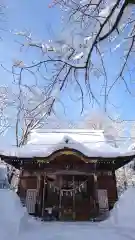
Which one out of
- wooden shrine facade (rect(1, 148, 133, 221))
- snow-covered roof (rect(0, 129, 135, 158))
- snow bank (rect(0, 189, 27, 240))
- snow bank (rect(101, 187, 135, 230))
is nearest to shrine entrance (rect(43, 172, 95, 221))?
wooden shrine facade (rect(1, 148, 133, 221))

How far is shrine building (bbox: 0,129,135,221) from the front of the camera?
14.2 m

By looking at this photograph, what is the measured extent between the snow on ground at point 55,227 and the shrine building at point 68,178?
379cm

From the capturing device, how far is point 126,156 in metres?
14.4

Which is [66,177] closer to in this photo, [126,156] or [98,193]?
[98,193]

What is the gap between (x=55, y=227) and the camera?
8.88 m

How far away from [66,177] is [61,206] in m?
1.71

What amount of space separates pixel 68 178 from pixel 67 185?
42 centimetres

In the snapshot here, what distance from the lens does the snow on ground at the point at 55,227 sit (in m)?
6.52

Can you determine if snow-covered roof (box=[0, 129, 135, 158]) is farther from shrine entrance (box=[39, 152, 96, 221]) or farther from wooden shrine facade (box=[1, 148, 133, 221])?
shrine entrance (box=[39, 152, 96, 221])

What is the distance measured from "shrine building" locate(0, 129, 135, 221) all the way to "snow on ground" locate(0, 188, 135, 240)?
3793 millimetres

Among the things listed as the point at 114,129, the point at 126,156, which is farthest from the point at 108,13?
the point at 114,129

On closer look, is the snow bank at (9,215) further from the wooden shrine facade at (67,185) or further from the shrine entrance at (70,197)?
the shrine entrance at (70,197)

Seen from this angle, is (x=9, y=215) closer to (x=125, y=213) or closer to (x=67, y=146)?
(x=125, y=213)

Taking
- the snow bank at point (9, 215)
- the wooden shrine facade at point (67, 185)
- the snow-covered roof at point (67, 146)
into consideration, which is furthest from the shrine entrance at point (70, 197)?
the snow bank at point (9, 215)
